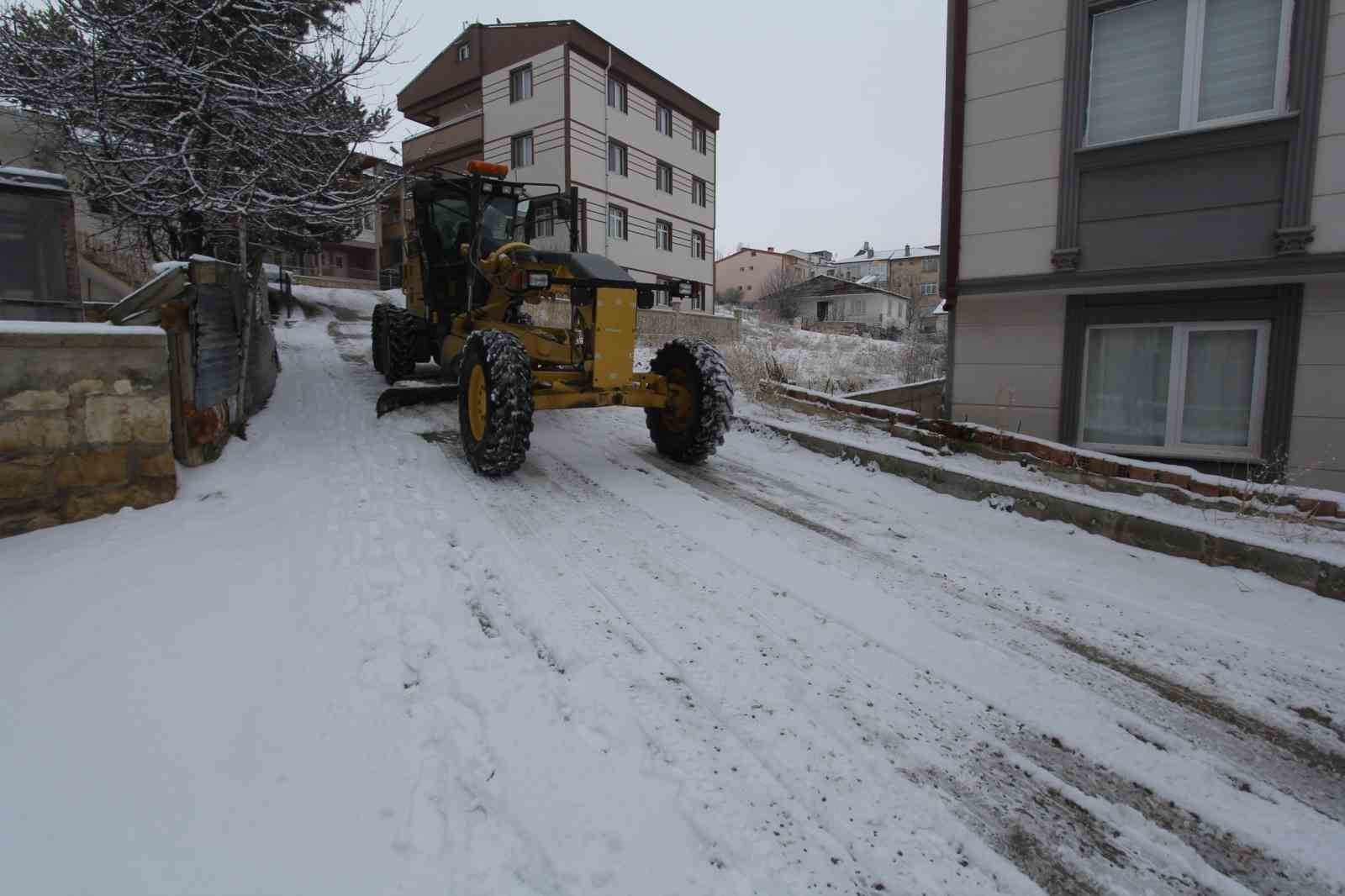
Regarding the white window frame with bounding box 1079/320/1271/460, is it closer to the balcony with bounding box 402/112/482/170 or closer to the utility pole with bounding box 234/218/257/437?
the utility pole with bounding box 234/218/257/437

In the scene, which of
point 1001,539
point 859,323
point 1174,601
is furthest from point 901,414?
point 859,323

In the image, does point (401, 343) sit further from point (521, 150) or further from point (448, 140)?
point (448, 140)

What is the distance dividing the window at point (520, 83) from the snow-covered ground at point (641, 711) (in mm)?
22837

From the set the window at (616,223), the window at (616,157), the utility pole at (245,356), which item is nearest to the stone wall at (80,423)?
the utility pole at (245,356)

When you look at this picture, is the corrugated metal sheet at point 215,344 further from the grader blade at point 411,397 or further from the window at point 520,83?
the window at point 520,83

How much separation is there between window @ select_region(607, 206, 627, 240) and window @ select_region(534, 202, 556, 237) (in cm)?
1766

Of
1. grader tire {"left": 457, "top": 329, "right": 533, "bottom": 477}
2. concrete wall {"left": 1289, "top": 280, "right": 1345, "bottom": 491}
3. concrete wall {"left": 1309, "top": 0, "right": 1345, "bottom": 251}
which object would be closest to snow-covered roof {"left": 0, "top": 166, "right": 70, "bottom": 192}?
grader tire {"left": 457, "top": 329, "right": 533, "bottom": 477}

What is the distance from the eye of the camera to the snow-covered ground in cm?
184

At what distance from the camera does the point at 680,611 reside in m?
3.22

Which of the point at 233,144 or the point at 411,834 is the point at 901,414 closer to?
the point at 411,834

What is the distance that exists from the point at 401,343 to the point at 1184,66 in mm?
8797

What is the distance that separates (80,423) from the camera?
12.8ft

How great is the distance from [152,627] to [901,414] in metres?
6.08

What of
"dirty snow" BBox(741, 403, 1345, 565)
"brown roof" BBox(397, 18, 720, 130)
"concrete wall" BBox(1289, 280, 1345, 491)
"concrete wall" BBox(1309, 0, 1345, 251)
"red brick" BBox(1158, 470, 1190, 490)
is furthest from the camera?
"brown roof" BBox(397, 18, 720, 130)
